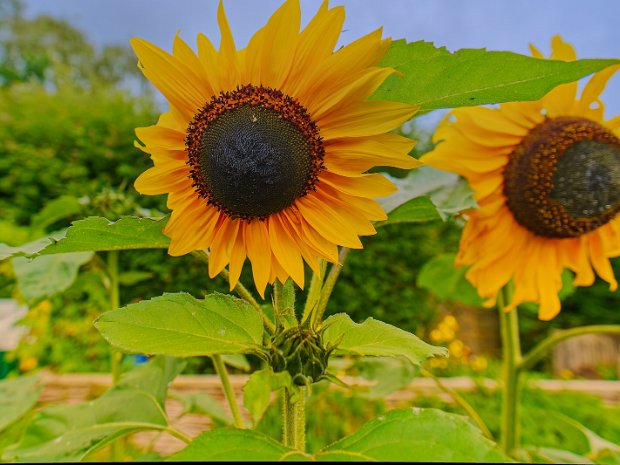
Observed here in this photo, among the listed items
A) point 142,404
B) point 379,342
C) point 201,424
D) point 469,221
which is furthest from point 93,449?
point 201,424

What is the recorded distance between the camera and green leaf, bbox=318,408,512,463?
266 mm

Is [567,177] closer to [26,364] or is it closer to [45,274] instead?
[45,274]

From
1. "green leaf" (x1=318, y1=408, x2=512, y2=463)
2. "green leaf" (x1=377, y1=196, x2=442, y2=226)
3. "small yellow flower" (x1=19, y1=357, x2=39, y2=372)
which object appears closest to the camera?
"green leaf" (x1=318, y1=408, x2=512, y2=463)

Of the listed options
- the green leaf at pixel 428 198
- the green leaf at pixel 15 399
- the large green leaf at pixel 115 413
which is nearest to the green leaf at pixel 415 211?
the green leaf at pixel 428 198

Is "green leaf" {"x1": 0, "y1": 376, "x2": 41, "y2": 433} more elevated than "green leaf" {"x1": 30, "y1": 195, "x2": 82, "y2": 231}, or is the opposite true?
"green leaf" {"x1": 30, "y1": 195, "x2": 82, "y2": 231}

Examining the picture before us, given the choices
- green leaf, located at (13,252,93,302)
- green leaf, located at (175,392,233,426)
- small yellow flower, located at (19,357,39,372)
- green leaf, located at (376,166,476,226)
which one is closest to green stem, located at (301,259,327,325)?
green leaf, located at (376,166,476,226)

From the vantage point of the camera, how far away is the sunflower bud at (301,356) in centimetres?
35

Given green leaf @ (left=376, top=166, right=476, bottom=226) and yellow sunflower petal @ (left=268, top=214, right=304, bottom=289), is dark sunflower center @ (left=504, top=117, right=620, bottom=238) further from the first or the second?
yellow sunflower petal @ (left=268, top=214, right=304, bottom=289)

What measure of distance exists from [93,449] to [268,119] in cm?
32

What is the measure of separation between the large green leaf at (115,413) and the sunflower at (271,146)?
0.27 m

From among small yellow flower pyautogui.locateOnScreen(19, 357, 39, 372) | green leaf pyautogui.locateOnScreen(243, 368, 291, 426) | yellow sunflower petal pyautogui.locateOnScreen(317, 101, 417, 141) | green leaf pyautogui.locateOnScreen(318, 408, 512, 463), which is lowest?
green leaf pyautogui.locateOnScreen(318, 408, 512, 463)

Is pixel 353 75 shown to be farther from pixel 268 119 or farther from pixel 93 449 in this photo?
pixel 93 449

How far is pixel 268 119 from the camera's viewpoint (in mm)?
395

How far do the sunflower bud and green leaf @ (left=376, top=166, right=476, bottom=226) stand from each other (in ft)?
0.56
